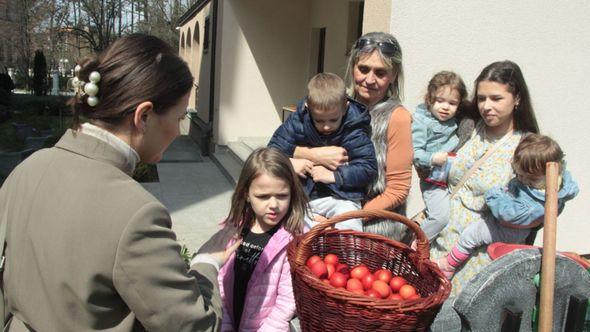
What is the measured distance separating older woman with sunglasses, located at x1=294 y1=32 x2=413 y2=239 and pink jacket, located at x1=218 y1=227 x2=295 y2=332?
0.55 metres

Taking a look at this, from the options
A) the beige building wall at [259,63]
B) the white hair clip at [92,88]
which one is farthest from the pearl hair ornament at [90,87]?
the beige building wall at [259,63]

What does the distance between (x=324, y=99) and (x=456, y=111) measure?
3.58 feet

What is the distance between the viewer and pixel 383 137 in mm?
2527

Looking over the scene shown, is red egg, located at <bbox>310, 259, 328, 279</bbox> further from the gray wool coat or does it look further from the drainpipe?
the drainpipe

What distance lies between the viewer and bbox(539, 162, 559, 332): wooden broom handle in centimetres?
181

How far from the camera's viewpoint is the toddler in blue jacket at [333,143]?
239 cm

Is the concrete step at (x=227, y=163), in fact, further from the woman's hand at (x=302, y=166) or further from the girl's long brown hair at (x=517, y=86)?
the girl's long brown hair at (x=517, y=86)

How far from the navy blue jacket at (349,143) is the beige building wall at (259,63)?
7022 millimetres

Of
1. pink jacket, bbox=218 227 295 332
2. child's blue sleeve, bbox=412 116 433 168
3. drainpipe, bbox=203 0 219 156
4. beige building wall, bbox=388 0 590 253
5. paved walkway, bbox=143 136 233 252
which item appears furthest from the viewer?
drainpipe, bbox=203 0 219 156

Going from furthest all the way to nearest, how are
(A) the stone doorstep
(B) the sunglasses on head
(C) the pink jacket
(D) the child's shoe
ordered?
(A) the stone doorstep → (D) the child's shoe → (B) the sunglasses on head → (C) the pink jacket

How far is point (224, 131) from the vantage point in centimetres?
961

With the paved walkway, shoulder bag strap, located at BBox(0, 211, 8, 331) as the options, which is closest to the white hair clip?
shoulder bag strap, located at BBox(0, 211, 8, 331)

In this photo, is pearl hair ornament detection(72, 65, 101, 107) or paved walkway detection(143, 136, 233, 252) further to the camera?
paved walkway detection(143, 136, 233, 252)

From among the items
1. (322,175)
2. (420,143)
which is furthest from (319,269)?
(420,143)
